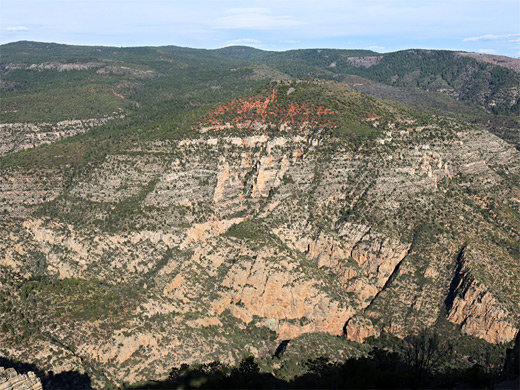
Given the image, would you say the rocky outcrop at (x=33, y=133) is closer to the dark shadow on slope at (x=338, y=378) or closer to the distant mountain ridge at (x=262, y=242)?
the distant mountain ridge at (x=262, y=242)

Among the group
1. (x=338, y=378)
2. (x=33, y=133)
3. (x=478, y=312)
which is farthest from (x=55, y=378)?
(x=33, y=133)

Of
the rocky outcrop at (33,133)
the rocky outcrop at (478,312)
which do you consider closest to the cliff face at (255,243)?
the rocky outcrop at (478,312)

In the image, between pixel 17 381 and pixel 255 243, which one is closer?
pixel 17 381

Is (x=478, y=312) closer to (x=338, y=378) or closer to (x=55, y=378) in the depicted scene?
(x=338, y=378)

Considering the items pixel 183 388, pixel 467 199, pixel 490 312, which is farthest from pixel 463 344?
pixel 183 388

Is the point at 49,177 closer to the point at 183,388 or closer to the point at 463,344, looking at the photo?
the point at 183,388
